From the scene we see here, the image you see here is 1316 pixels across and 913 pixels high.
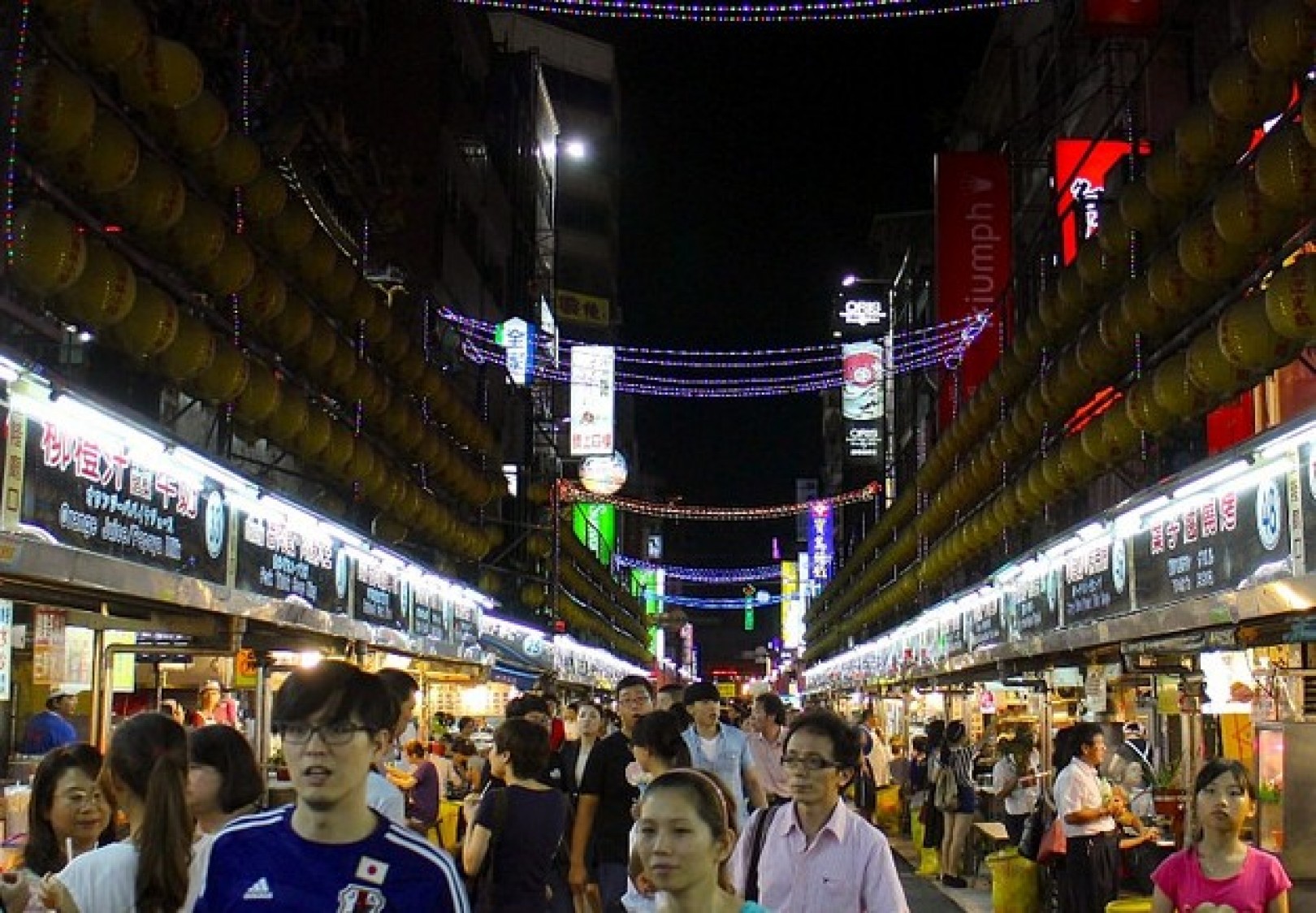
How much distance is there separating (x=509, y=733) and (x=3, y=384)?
11.0 ft

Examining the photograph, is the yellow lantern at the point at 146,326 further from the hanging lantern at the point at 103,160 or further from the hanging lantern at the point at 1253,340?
the hanging lantern at the point at 1253,340

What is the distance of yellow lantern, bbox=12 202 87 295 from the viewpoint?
9.24 meters

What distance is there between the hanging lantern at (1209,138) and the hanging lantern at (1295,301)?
1769mm

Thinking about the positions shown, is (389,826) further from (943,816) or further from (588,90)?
(588,90)

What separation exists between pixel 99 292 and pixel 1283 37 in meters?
7.77

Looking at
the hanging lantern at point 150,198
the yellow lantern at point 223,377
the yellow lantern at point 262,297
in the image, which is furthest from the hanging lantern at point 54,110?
the yellow lantern at point 262,297

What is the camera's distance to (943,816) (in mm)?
20266

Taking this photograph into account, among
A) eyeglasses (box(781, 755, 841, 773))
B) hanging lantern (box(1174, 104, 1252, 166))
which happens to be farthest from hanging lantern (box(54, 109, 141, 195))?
hanging lantern (box(1174, 104, 1252, 166))

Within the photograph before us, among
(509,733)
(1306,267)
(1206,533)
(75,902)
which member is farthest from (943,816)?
(75,902)

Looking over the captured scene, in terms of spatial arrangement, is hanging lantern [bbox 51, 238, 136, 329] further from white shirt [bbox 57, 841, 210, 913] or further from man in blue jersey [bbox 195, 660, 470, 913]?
man in blue jersey [bbox 195, 660, 470, 913]

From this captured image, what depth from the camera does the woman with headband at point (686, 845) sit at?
3820mm

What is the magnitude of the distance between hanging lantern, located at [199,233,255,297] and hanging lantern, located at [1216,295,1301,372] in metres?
7.71

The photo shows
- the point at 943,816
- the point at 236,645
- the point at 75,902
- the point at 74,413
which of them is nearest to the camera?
the point at 75,902

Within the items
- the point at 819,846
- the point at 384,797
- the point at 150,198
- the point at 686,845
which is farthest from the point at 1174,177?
the point at 686,845
